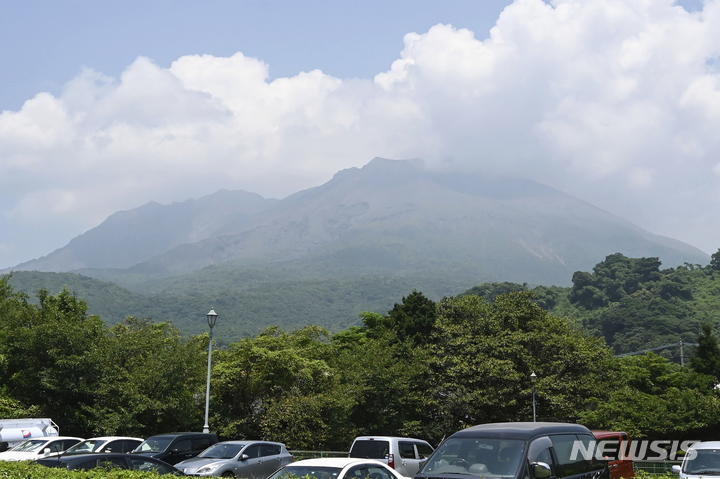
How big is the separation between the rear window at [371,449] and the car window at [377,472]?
7.14 metres

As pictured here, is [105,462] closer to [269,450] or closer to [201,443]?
[269,450]

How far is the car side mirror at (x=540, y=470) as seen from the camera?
9.10 m

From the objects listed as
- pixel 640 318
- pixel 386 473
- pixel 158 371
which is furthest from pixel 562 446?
pixel 640 318

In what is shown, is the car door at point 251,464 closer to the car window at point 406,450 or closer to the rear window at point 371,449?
the rear window at point 371,449

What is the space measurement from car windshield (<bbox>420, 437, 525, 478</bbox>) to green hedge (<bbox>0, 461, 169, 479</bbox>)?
4.41m

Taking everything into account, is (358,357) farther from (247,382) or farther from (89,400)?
(89,400)

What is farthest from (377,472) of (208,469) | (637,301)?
(637,301)

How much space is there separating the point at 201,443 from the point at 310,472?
1178cm

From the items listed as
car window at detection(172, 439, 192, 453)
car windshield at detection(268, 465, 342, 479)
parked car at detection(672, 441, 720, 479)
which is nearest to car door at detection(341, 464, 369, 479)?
car windshield at detection(268, 465, 342, 479)

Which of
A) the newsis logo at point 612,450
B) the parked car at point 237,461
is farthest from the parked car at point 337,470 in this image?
the parked car at point 237,461

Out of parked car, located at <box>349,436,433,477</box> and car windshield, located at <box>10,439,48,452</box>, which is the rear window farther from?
car windshield, located at <box>10,439,48,452</box>

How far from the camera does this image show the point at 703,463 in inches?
514

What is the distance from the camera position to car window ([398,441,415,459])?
18875 millimetres

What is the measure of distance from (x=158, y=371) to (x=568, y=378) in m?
22.8
